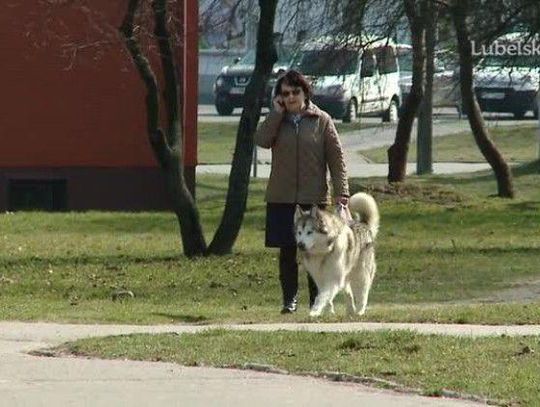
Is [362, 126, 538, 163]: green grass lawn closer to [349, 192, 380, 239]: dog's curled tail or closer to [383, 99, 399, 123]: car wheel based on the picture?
[383, 99, 399, 123]: car wheel

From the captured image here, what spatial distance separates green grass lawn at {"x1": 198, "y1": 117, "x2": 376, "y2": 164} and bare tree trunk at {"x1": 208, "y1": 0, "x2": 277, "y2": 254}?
16.3 metres

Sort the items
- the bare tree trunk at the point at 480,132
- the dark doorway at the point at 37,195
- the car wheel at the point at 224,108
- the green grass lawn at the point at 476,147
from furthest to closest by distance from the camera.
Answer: the car wheel at the point at 224,108 < the green grass lawn at the point at 476,147 < the dark doorway at the point at 37,195 < the bare tree trunk at the point at 480,132

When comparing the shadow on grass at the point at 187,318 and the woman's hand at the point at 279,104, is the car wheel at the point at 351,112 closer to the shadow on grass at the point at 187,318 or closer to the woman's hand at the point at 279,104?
the shadow on grass at the point at 187,318

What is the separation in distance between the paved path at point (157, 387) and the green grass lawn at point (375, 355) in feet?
0.74

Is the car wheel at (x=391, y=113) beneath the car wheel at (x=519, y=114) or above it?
above

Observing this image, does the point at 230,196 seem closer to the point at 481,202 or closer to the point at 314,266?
the point at 314,266

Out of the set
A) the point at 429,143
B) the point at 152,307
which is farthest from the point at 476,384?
the point at 429,143

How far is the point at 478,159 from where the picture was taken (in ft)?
123

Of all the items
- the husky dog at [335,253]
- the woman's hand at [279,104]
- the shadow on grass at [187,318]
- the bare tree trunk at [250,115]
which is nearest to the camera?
the husky dog at [335,253]

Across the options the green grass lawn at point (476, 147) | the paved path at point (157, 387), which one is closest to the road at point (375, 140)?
the green grass lawn at point (476, 147)

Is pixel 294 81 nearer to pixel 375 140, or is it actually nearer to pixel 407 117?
pixel 407 117

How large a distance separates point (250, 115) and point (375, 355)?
9121mm

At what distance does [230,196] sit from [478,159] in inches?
737

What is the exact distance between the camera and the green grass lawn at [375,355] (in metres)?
9.58
